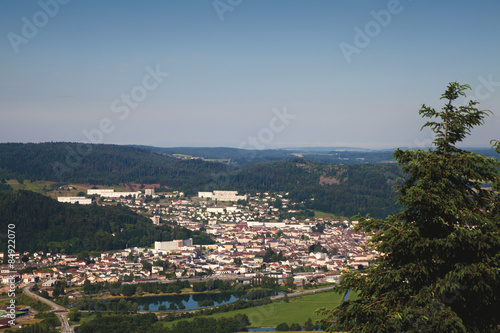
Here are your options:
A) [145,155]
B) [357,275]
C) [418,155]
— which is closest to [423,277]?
[357,275]

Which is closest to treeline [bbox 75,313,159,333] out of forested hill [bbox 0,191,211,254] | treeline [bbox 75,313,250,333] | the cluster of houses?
treeline [bbox 75,313,250,333]

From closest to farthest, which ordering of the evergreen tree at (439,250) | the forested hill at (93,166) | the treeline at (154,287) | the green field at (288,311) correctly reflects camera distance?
the evergreen tree at (439,250) < the green field at (288,311) < the treeline at (154,287) < the forested hill at (93,166)

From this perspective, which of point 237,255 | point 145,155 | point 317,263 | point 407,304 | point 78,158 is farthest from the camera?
point 145,155

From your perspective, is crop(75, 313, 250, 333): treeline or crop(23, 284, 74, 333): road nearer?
crop(75, 313, 250, 333): treeline

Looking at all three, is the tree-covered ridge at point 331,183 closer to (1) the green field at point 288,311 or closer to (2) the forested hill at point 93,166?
(2) the forested hill at point 93,166

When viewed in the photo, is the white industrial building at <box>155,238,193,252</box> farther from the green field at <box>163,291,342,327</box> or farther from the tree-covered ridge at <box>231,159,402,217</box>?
the tree-covered ridge at <box>231,159,402,217</box>

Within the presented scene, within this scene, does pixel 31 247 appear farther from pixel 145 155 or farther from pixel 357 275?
pixel 145 155

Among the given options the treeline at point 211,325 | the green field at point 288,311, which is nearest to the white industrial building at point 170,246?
the green field at point 288,311
